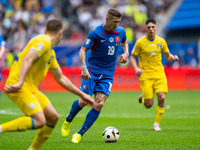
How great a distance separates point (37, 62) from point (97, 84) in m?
2.55

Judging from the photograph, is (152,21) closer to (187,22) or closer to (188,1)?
(187,22)

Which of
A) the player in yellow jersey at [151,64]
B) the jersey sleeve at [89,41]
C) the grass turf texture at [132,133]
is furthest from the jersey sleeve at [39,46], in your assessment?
the player in yellow jersey at [151,64]

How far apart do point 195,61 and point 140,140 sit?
20.0 meters

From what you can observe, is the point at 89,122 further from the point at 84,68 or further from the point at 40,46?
the point at 40,46

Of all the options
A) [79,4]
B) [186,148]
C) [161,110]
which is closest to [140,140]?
[186,148]

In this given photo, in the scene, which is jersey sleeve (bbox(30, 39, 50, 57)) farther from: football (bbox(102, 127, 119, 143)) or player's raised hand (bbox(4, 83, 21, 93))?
football (bbox(102, 127, 119, 143))

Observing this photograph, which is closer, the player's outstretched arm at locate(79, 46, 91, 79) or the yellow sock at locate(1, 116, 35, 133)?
the yellow sock at locate(1, 116, 35, 133)

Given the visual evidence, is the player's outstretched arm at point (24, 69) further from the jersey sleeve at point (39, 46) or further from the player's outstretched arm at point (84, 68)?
the player's outstretched arm at point (84, 68)

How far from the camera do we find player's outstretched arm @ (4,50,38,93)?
558 cm

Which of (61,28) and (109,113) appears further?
(109,113)

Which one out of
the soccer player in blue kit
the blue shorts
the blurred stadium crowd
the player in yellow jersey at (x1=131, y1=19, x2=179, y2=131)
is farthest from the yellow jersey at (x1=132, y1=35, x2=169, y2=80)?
the blurred stadium crowd

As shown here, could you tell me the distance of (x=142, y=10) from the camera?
29.5 metres

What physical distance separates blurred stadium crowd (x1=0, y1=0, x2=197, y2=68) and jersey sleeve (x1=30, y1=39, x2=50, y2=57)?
21131 mm

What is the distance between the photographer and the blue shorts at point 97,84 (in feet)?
26.9
